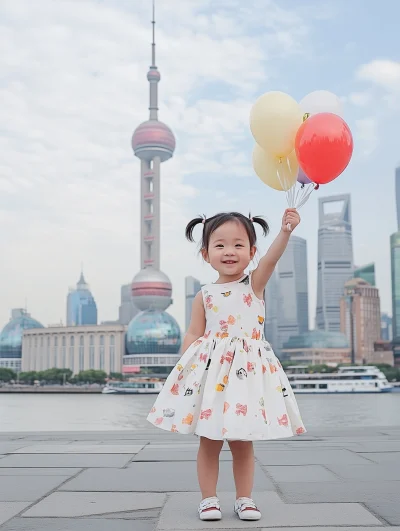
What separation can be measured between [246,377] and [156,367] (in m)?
101

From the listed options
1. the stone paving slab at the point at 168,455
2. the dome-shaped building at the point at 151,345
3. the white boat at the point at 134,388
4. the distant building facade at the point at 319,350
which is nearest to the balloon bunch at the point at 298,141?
the stone paving slab at the point at 168,455

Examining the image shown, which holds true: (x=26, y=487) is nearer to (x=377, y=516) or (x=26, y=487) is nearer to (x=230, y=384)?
(x=230, y=384)

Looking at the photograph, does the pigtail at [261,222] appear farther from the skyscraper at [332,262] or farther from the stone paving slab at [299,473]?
the skyscraper at [332,262]

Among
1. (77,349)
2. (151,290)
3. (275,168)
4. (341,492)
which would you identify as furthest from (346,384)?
(341,492)

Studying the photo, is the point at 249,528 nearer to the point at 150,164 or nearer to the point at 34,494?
the point at 34,494

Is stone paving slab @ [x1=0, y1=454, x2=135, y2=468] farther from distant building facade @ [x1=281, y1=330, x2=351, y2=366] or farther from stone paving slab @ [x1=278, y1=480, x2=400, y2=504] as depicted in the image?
distant building facade @ [x1=281, y1=330, x2=351, y2=366]

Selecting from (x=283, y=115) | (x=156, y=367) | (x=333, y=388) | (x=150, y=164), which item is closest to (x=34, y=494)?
(x=283, y=115)

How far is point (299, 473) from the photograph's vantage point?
4605mm

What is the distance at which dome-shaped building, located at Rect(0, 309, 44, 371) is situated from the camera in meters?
119

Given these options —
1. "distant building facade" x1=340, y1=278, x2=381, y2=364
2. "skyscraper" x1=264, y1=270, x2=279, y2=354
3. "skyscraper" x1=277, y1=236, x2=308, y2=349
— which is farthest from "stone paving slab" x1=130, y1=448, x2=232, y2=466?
"skyscraper" x1=277, y1=236, x2=308, y2=349

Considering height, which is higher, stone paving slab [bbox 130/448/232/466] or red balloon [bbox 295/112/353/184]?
red balloon [bbox 295/112/353/184]

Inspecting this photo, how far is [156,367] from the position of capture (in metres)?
103

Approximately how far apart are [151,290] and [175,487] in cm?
10836

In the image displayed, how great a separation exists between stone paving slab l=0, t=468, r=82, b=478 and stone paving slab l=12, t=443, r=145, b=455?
3.57ft
